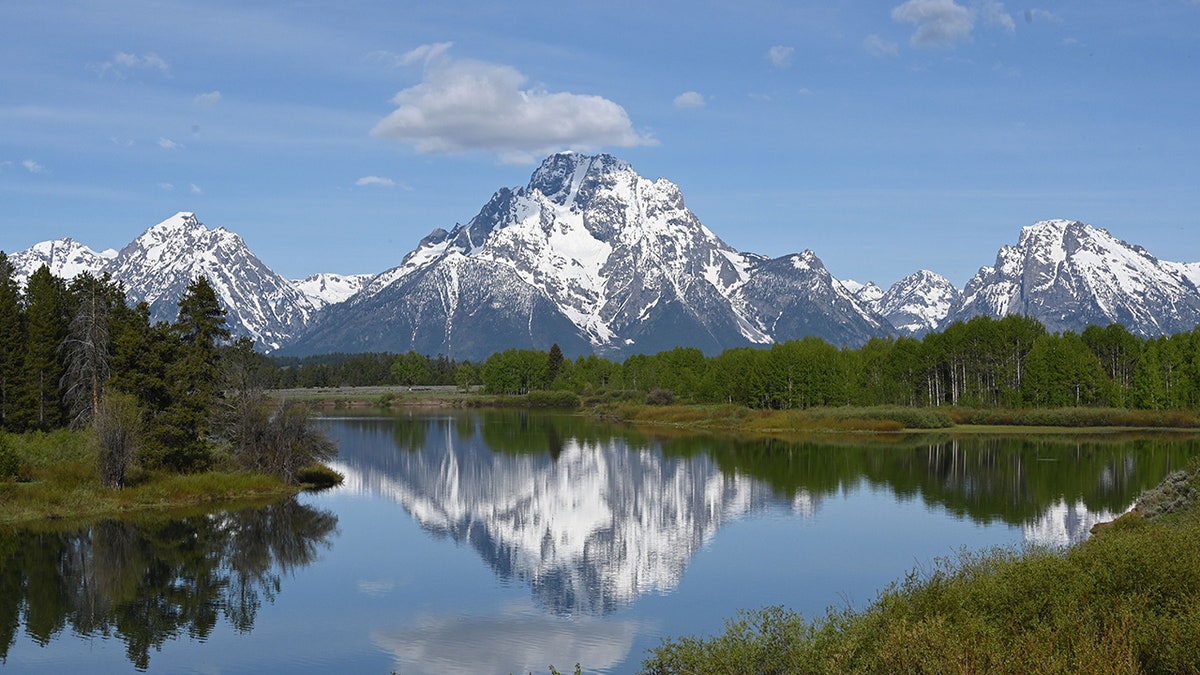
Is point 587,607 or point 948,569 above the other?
point 948,569

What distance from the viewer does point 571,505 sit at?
228 ft

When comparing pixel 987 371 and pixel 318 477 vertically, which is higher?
pixel 987 371

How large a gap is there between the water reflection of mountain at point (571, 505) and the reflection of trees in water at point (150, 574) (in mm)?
9579

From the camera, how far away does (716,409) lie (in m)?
154

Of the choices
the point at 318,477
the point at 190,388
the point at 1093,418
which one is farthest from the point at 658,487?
the point at 1093,418

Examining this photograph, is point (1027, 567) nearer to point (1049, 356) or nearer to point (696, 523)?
point (696, 523)

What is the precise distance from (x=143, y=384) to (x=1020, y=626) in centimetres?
5999

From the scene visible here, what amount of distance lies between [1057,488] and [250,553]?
4826 centimetres

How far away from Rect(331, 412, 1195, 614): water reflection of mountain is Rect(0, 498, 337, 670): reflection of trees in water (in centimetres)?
977

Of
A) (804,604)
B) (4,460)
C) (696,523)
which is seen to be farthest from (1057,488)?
(4,460)

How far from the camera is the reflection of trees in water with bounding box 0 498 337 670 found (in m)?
37.4

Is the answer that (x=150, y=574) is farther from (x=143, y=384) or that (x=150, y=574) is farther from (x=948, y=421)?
(x=948, y=421)

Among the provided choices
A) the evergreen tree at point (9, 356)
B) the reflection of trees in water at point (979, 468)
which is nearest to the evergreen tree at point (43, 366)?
the evergreen tree at point (9, 356)

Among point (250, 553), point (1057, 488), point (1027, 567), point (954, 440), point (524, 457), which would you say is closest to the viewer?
point (1027, 567)
